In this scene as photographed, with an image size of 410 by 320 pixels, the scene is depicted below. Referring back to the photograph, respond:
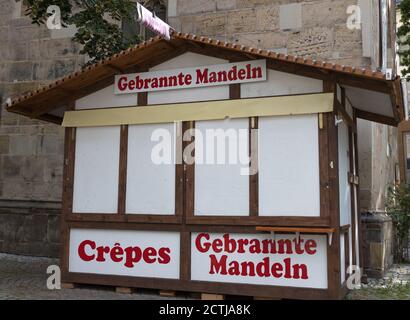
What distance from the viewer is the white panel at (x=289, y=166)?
6.63 meters

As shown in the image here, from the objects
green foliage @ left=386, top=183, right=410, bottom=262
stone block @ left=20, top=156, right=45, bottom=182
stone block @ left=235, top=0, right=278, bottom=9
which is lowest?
green foliage @ left=386, top=183, right=410, bottom=262

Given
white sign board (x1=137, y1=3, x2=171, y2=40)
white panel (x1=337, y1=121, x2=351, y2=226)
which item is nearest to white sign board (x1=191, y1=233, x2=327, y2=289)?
white panel (x1=337, y1=121, x2=351, y2=226)

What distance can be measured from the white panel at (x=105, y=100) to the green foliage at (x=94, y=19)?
64.0 inches

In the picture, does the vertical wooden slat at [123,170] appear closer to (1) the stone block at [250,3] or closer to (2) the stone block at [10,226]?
(1) the stone block at [250,3]

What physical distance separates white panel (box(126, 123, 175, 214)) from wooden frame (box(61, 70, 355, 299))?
104mm

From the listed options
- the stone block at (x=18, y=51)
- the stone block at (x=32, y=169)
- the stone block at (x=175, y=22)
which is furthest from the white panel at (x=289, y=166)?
the stone block at (x=18, y=51)

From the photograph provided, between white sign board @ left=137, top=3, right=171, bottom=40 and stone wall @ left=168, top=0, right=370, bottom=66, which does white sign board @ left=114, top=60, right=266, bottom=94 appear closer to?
white sign board @ left=137, top=3, right=171, bottom=40

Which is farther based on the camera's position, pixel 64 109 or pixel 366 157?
pixel 366 157

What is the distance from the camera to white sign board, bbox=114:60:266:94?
280 inches

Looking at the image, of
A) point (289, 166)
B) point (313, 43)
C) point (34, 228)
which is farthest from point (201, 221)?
point (34, 228)
